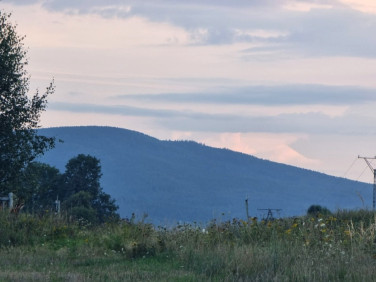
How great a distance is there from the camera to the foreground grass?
52.5 ft

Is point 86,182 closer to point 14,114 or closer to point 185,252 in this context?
point 14,114

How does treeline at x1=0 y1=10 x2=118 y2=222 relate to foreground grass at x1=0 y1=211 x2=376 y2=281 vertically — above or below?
above

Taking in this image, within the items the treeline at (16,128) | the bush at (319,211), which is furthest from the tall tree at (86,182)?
the treeline at (16,128)

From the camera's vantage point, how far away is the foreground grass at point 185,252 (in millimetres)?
16009

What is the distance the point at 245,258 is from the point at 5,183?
72.1 ft

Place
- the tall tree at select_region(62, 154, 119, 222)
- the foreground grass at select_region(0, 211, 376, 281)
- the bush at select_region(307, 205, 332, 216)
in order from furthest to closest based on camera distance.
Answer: the tall tree at select_region(62, 154, 119, 222)
the bush at select_region(307, 205, 332, 216)
the foreground grass at select_region(0, 211, 376, 281)

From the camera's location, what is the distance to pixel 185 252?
61.5 ft

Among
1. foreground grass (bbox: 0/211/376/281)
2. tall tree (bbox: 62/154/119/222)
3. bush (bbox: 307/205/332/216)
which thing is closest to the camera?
foreground grass (bbox: 0/211/376/281)

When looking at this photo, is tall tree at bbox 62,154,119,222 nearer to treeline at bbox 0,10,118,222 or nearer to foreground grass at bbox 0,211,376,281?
treeline at bbox 0,10,118,222

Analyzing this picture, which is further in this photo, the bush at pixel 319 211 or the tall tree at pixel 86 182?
the tall tree at pixel 86 182

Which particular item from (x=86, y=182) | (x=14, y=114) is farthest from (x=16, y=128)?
(x=86, y=182)

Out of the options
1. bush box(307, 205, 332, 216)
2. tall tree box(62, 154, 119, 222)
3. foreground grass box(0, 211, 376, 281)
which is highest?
tall tree box(62, 154, 119, 222)

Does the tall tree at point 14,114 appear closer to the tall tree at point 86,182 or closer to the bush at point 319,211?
the bush at point 319,211

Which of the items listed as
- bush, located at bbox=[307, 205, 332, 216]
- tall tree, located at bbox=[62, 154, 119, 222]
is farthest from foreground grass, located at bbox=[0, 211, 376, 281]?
tall tree, located at bbox=[62, 154, 119, 222]
